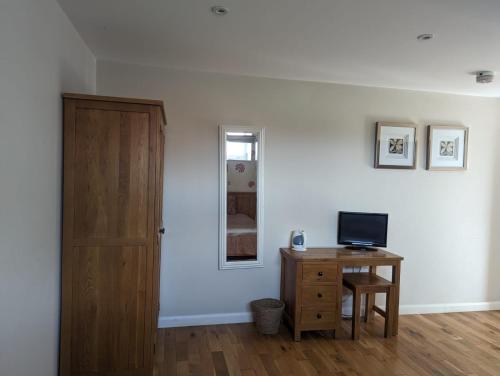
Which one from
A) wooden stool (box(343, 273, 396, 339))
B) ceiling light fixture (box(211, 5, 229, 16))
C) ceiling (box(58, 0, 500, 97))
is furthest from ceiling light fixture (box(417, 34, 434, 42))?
wooden stool (box(343, 273, 396, 339))

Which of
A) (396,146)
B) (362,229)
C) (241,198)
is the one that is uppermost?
(396,146)

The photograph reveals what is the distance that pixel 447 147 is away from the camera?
11.7 ft

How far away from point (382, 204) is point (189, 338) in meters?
2.31

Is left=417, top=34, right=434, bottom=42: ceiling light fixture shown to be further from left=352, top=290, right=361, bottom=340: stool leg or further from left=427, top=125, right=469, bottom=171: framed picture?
left=352, top=290, right=361, bottom=340: stool leg

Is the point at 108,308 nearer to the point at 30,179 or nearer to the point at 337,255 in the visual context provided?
the point at 30,179

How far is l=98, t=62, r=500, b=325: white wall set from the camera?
301 centimetres

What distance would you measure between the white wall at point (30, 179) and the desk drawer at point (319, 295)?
1.88m

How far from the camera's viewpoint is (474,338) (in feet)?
10.00

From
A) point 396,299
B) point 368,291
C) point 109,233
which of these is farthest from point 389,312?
point 109,233

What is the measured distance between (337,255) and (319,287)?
33 cm

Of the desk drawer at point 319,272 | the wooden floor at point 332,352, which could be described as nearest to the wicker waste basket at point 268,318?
the wooden floor at point 332,352

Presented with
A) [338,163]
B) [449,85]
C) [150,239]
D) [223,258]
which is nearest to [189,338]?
[223,258]

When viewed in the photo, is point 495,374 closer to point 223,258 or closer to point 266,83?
point 223,258

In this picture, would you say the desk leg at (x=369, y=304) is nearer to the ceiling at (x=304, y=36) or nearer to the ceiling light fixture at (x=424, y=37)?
the ceiling at (x=304, y=36)
